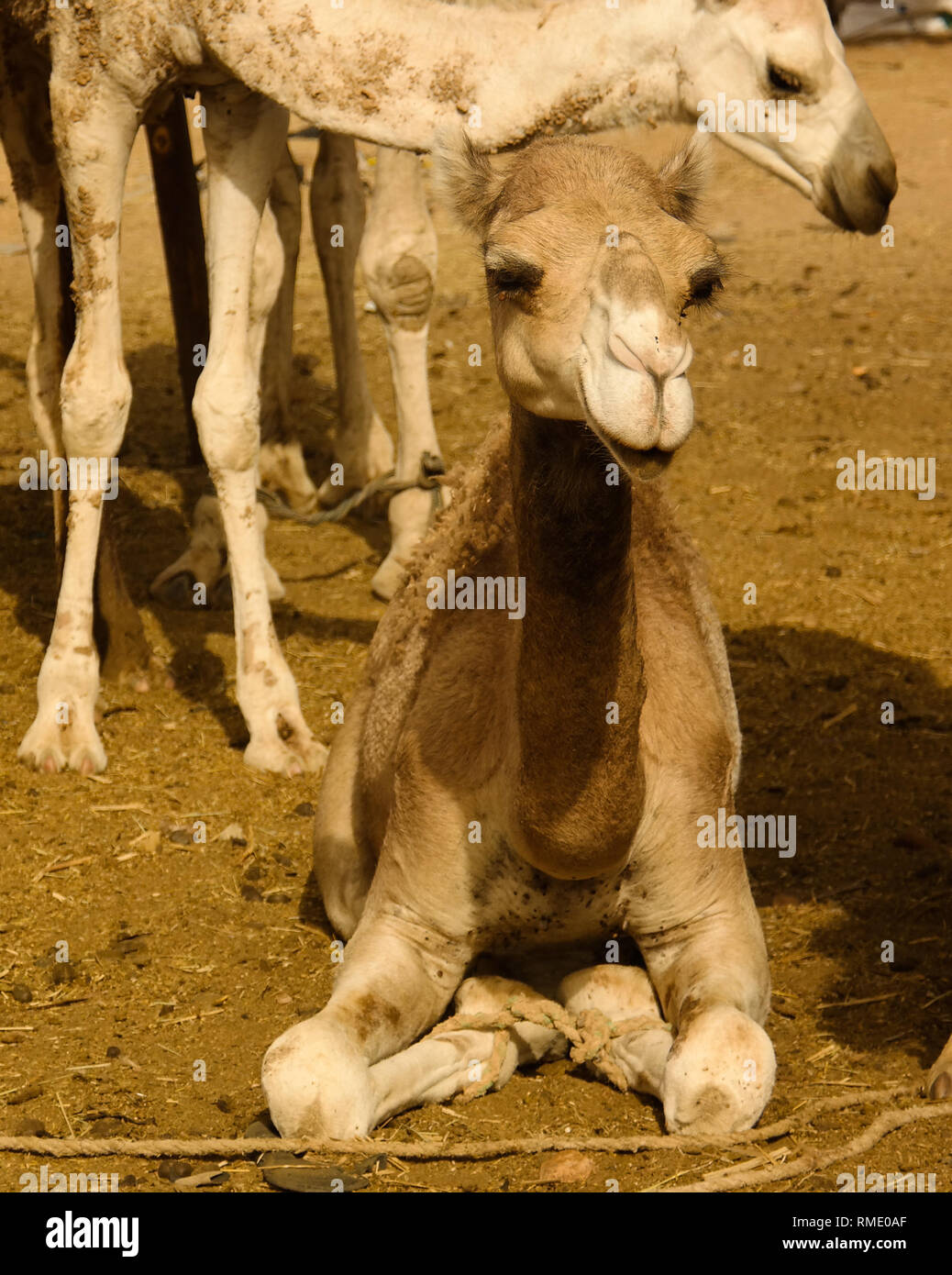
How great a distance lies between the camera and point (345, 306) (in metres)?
8.41

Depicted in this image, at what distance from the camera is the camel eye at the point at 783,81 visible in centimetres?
553

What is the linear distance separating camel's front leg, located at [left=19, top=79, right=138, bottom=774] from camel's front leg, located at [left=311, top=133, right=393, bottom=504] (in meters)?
2.20

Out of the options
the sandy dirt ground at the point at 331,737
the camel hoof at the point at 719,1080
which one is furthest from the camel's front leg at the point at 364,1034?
the camel hoof at the point at 719,1080

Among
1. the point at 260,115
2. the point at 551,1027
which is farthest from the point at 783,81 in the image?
the point at 551,1027

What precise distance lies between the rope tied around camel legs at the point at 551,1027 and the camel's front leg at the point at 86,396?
2.37 m

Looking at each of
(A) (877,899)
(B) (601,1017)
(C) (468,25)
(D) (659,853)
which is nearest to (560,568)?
(D) (659,853)

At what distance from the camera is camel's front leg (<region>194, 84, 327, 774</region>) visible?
5.90 meters

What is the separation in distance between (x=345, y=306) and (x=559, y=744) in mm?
5224

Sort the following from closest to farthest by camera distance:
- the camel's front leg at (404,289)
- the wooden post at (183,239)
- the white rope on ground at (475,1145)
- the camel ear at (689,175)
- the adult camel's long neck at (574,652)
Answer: the adult camel's long neck at (574,652), the white rope on ground at (475,1145), the camel ear at (689,175), the camel's front leg at (404,289), the wooden post at (183,239)

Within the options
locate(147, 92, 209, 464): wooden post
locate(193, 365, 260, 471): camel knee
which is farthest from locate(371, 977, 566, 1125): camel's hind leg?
locate(147, 92, 209, 464): wooden post

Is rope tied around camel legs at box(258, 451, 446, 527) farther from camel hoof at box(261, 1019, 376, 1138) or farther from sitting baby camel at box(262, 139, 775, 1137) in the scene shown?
camel hoof at box(261, 1019, 376, 1138)

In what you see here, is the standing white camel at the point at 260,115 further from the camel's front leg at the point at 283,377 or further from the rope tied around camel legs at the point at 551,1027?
the rope tied around camel legs at the point at 551,1027

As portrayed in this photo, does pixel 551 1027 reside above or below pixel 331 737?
below

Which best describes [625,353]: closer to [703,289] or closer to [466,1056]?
[703,289]
